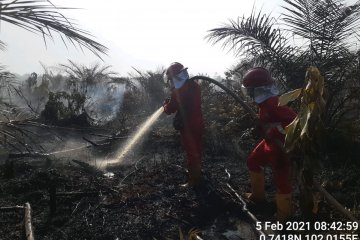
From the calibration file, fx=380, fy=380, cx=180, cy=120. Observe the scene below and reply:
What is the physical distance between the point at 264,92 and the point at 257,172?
0.94 metres

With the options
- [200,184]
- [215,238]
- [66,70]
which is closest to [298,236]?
[215,238]

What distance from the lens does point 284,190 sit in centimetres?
378

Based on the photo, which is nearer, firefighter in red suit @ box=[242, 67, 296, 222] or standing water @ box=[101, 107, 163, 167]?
firefighter in red suit @ box=[242, 67, 296, 222]

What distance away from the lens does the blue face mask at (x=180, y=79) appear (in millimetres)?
5322

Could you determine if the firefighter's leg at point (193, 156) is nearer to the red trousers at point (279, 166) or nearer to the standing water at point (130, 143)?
the red trousers at point (279, 166)

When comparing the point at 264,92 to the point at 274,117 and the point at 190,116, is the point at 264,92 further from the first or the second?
the point at 190,116

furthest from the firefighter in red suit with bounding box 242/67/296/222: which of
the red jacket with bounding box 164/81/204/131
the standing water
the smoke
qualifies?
the smoke

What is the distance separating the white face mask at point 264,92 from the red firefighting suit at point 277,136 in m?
0.04

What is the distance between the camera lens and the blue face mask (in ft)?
17.5

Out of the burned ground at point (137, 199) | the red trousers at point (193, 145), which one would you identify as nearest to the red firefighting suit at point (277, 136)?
the burned ground at point (137, 199)

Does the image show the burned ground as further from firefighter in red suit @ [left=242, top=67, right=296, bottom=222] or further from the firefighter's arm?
the firefighter's arm

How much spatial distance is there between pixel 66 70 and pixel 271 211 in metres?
11.5

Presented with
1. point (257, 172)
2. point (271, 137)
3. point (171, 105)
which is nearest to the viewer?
point (271, 137)

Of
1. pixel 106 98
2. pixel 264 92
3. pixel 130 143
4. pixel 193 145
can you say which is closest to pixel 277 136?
pixel 264 92
